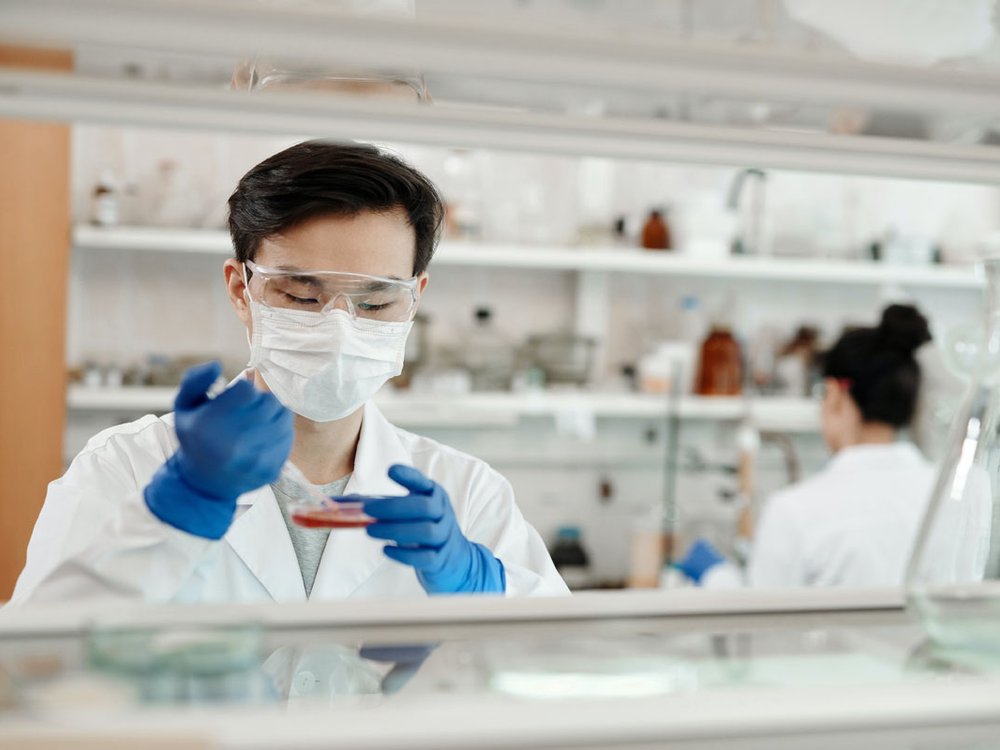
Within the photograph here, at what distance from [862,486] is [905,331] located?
380 mm

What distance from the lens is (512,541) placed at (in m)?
1.23

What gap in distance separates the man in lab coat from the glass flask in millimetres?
415

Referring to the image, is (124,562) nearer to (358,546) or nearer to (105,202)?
(358,546)

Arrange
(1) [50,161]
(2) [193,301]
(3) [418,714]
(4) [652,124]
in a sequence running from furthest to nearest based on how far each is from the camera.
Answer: (2) [193,301] < (1) [50,161] < (4) [652,124] < (3) [418,714]

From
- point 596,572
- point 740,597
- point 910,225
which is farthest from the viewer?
point 910,225

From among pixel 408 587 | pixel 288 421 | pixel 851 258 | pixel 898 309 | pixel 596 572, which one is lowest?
pixel 596 572

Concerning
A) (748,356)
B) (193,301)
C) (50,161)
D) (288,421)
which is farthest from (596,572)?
(288,421)

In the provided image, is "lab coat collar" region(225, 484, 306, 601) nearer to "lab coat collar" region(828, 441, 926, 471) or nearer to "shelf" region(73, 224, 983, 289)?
"lab coat collar" region(828, 441, 926, 471)

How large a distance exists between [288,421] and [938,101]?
545mm

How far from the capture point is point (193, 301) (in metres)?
3.12

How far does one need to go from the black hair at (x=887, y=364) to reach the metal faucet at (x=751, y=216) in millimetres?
1108

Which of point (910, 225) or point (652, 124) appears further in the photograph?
point (910, 225)

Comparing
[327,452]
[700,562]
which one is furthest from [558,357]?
[327,452]

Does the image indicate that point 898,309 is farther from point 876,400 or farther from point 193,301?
point 193,301
